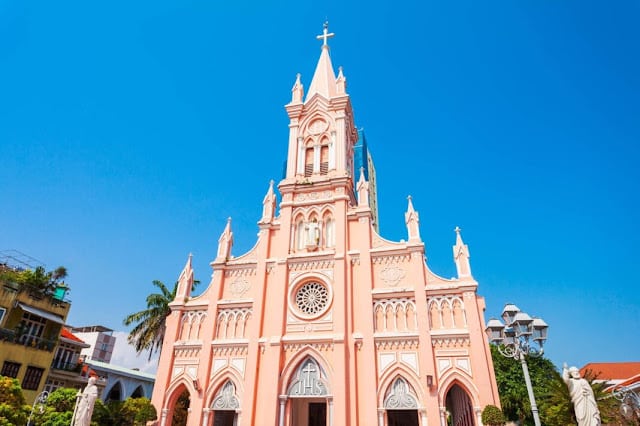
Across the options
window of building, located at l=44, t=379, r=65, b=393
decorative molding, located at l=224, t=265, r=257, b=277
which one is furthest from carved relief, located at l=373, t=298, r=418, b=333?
window of building, located at l=44, t=379, r=65, b=393

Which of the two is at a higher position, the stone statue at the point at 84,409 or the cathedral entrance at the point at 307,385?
the cathedral entrance at the point at 307,385

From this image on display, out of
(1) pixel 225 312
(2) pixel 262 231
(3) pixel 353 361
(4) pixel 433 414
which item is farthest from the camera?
(2) pixel 262 231

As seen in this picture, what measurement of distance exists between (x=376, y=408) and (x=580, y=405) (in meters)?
8.53

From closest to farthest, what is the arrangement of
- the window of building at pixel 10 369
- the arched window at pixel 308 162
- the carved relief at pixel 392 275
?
the carved relief at pixel 392 275, the window of building at pixel 10 369, the arched window at pixel 308 162

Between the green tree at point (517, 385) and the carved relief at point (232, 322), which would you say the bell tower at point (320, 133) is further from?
the green tree at point (517, 385)

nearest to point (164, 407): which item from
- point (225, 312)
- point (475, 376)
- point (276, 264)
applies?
point (225, 312)

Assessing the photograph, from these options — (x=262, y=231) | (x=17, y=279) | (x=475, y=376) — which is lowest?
(x=475, y=376)

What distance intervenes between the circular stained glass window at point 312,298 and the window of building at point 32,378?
14660 mm

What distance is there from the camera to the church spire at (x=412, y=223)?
19188mm

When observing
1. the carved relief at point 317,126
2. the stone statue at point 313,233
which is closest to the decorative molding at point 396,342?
the stone statue at point 313,233

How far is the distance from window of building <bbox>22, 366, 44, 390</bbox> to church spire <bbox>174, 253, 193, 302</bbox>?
836 cm

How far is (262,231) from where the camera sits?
21.6m

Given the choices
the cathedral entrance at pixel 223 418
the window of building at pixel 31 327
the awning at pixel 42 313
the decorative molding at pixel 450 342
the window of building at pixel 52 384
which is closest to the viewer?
the decorative molding at pixel 450 342

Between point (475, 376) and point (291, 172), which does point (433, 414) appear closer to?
point (475, 376)
